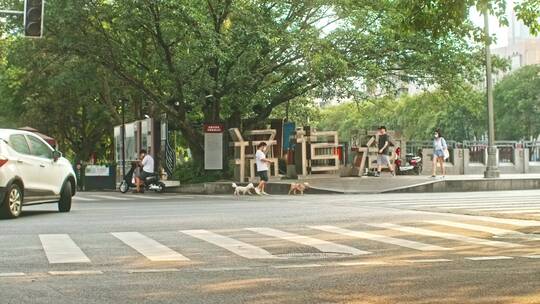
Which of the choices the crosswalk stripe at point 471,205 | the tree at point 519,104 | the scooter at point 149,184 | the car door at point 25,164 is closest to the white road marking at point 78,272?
the car door at point 25,164

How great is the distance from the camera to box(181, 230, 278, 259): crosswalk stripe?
31.8 ft

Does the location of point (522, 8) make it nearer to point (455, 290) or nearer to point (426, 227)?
point (426, 227)

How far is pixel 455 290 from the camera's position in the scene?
7090 millimetres

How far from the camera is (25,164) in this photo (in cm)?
1555

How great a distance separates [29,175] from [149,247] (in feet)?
20.4

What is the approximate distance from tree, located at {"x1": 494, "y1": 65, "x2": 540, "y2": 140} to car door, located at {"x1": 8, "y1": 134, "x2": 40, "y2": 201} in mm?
77018

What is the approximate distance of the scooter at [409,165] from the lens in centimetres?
3431

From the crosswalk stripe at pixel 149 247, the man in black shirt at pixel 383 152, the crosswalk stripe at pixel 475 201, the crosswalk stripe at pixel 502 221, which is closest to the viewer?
the crosswalk stripe at pixel 149 247

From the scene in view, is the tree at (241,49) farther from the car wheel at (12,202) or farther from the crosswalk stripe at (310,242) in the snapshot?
the crosswalk stripe at (310,242)

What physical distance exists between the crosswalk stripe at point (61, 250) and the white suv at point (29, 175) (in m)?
3.51

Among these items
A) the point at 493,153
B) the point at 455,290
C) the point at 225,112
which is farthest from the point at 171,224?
the point at 225,112

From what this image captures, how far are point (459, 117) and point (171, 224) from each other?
283ft

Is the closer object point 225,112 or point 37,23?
point 37,23

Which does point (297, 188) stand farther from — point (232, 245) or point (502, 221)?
point (232, 245)
